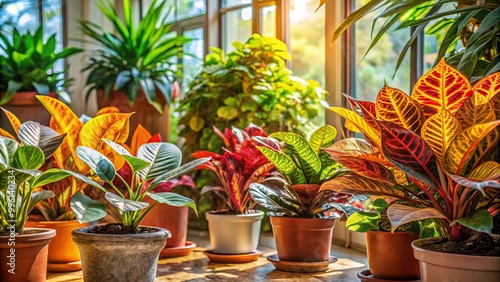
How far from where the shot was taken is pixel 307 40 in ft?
13.1

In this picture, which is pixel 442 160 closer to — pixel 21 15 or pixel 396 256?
pixel 396 256

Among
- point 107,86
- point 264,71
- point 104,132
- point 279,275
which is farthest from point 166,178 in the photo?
point 107,86

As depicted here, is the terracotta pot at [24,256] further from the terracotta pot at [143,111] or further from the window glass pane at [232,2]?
the window glass pane at [232,2]

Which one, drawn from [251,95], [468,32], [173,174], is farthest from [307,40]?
[173,174]

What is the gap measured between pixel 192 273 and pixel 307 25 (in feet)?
5.98

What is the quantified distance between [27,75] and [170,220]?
1.98m

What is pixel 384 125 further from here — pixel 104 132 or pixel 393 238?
pixel 104 132

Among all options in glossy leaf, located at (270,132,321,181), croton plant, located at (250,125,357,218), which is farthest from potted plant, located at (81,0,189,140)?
glossy leaf, located at (270,132,321,181)

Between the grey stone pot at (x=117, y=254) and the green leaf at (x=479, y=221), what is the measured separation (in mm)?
1013

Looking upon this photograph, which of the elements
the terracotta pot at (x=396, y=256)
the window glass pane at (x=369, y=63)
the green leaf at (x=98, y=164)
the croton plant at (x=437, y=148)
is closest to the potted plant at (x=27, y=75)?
the window glass pane at (x=369, y=63)

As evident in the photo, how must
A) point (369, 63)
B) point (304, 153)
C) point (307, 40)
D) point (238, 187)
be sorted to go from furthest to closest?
point (307, 40), point (369, 63), point (238, 187), point (304, 153)

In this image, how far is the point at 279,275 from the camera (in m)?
2.70

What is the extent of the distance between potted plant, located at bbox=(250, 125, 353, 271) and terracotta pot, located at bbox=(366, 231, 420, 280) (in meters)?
0.31

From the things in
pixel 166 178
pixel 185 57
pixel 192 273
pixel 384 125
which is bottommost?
pixel 192 273
